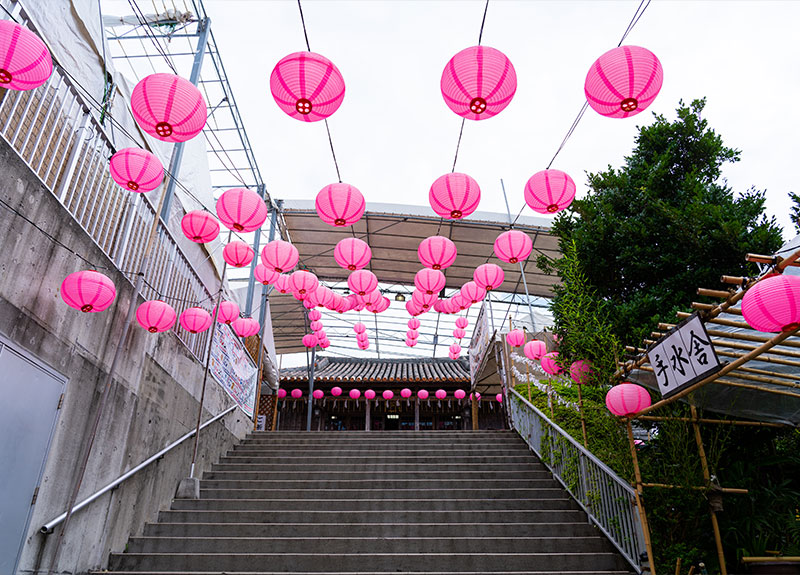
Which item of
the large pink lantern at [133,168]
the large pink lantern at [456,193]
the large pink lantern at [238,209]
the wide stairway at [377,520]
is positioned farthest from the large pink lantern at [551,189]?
the large pink lantern at [133,168]

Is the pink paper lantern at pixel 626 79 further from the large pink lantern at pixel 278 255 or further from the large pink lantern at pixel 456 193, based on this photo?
the large pink lantern at pixel 278 255

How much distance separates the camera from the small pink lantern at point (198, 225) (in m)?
7.04

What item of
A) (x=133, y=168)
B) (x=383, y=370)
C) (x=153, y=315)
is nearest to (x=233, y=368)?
(x=153, y=315)

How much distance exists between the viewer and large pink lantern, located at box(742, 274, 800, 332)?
3.69 meters

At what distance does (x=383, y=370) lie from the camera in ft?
82.4

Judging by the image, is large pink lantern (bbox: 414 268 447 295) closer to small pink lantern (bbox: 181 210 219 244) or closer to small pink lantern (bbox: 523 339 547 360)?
small pink lantern (bbox: 523 339 547 360)

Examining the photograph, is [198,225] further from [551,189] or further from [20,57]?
[551,189]

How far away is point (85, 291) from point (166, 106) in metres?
1.97

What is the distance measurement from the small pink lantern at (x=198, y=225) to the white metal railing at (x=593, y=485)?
6.10m

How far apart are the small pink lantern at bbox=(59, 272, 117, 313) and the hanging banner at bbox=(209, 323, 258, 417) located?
4.80 metres

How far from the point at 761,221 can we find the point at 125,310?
8.97 metres

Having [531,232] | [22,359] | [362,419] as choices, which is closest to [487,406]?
[362,419]

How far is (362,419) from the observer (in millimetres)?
21656

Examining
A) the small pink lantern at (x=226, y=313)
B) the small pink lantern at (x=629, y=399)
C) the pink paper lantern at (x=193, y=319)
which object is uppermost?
the small pink lantern at (x=226, y=313)
